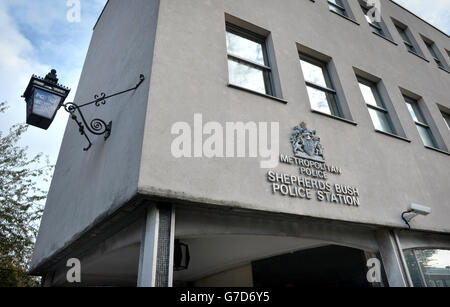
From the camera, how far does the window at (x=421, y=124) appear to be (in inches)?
323

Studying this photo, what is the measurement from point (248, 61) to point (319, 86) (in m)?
1.82

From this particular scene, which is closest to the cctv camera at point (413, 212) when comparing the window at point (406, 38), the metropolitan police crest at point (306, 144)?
the metropolitan police crest at point (306, 144)

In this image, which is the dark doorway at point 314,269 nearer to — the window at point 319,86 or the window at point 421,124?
the window at point 319,86

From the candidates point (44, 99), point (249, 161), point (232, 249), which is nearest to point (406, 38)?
point (249, 161)

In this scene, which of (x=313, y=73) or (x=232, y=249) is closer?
(x=232, y=249)

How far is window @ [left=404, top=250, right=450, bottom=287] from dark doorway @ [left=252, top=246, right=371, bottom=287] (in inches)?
47.6

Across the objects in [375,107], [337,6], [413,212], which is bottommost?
[413,212]

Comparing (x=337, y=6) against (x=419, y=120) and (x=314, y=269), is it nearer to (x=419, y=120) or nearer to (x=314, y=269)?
(x=419, y=120)

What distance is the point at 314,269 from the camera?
794 cm

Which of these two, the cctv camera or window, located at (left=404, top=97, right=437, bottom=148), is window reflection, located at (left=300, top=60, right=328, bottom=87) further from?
window, located at (left=404, top=97, right=437, bottom=148)

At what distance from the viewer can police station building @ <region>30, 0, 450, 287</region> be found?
4035 mm

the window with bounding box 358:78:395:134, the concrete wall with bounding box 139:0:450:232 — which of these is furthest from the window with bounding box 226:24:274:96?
the window with bounding box 358:78:395:134

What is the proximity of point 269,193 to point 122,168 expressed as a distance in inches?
83.5

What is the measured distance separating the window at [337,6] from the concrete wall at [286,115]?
3.16 ft
